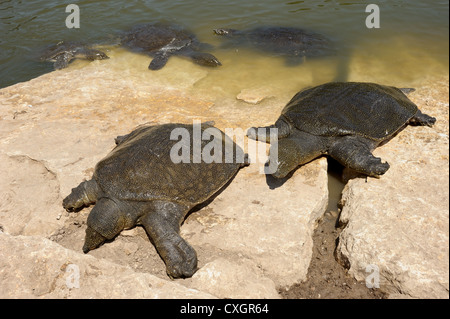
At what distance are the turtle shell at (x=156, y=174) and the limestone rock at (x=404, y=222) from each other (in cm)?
153

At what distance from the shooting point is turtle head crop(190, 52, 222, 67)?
7.67 meters

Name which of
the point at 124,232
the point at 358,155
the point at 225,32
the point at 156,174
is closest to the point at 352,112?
the point at 358,155

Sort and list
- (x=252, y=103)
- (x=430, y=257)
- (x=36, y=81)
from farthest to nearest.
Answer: (x=36, y=81)
(x=252, y=103)
(x=430, y=257)

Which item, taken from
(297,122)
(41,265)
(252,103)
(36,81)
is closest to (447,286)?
(297,122)

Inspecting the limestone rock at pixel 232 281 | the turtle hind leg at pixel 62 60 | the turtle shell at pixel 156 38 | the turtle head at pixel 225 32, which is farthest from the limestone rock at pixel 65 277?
the turtle head at pixel 225 32

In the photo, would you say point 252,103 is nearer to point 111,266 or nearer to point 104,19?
point 111,266

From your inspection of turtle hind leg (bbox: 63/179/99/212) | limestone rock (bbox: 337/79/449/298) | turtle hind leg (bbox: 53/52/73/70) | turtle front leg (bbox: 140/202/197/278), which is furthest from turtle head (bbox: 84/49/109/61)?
limestone rock (bbox: 337/79/449/298)

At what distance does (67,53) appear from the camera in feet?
28.5

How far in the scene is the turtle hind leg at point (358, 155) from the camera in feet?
13.3

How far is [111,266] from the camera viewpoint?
10.2 ft

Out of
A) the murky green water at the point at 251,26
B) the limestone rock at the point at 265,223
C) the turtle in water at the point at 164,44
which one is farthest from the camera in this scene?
the turtle in water at the point at 164,44

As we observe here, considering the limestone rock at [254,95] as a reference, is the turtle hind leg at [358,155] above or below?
below

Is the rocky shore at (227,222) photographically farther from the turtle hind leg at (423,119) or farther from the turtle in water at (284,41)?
the turtle in water at (284,41)
